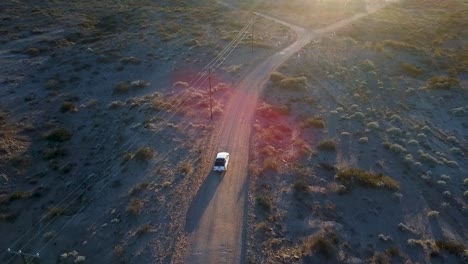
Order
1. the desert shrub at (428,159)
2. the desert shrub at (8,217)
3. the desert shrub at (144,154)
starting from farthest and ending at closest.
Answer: the desert shrub at (428,159) → the desert shrub at (144,154) → the desert shrub at (8,217)

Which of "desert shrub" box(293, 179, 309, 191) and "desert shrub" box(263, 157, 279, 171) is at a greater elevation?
"desert shrub" box(263, 157, 279, 171)

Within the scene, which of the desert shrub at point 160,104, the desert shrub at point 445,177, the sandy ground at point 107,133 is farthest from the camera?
the desert shrub at point 160,104

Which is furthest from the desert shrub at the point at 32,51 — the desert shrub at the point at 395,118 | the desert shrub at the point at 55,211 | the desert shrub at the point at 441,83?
the desert shrub at the point at 441,83

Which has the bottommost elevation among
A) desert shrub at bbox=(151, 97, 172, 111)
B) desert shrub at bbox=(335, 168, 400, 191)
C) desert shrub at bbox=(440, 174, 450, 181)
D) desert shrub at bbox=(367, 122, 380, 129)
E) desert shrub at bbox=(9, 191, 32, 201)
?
desert shrub at bbox=(9, 191, 32, 201)

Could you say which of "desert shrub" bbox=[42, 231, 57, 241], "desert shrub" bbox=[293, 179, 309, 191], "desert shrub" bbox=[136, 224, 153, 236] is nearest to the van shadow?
"desert shrub" bbox=[136, 224, 153, 236]

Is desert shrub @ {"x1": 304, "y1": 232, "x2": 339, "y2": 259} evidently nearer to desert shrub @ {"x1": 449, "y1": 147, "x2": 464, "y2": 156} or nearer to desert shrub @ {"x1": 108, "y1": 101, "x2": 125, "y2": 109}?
desert shrub @ {"x1": 449, "y1": 147, "x2": 464, "y2": 156}

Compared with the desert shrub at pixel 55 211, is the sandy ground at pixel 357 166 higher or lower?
higher

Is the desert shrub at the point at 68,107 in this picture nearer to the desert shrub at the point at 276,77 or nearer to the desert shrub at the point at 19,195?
the desert shrub at the point at 19,195
